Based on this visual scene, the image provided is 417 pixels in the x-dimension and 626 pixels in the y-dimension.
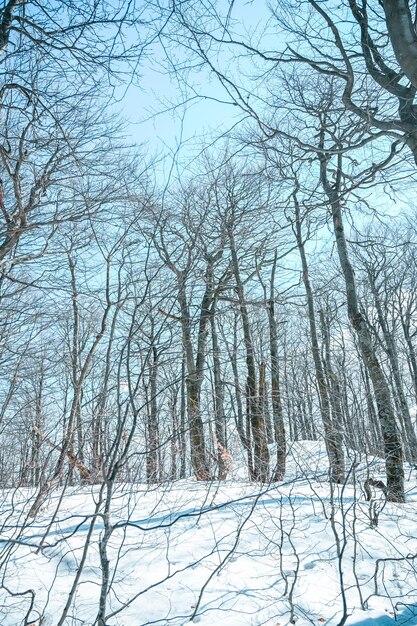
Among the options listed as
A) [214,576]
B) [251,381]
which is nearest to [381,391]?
[251,381]

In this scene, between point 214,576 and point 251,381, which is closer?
point 214,576

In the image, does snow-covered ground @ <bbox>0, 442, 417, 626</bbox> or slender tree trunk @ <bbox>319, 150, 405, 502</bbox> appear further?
slender tree trunk @ <bbox>319, 150, 405, 502</bbox>

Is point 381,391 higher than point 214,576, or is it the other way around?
point 381,391

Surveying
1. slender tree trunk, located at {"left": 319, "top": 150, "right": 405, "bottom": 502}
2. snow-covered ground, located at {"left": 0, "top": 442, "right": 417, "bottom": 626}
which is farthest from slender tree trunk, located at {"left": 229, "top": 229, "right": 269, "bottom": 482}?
snow-covered ground, located at {"left": 0, "top": 442, "right": 417, "bottom": 626}

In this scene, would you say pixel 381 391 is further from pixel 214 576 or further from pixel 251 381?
pixel 214 576

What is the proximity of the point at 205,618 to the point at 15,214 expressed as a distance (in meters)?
4.53

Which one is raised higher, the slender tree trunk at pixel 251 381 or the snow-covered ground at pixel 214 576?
the slender tree trunk at pixel 251 381

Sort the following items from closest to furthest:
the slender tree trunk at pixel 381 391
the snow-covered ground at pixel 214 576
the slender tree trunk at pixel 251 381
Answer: the snow-covered ground at pixel 214 576 < the slender tree trunk at pixel 381 391 < the slender tree trunk at pixel 251 381

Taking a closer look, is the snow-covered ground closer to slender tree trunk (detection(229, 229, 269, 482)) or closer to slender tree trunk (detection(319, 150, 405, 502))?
slender tree trunk (detection(319, 150, 405, 502))

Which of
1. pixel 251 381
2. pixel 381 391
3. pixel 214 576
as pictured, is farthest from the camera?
pixel 251 381

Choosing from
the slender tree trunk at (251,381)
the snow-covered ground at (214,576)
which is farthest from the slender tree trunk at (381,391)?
the slender tree trunk at (251,381)

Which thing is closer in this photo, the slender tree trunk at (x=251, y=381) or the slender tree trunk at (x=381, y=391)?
the slender tree trunk at (x=381, y=391)

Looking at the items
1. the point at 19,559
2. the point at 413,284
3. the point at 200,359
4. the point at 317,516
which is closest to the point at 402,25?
the point at 317,516

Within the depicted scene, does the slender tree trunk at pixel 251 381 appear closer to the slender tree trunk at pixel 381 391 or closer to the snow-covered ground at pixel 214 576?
the slender tree trunk at pixel 381 391
